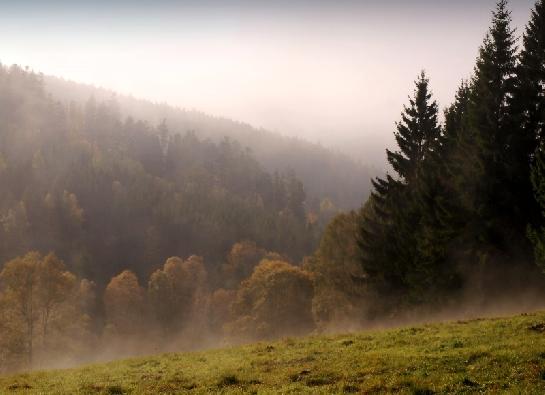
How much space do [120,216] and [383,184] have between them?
425ft

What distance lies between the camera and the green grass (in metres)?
16.6

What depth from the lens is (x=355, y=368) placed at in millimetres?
19969

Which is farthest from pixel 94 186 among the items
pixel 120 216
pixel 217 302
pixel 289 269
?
pixel 289 269

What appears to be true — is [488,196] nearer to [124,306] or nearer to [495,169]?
[495,169]

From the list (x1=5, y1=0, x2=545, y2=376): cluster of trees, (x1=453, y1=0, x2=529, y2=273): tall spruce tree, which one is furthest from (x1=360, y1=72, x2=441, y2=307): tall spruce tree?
(x1=453, y1=0, x2=529, y2=273): tall spruce tree

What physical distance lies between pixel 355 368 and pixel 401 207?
33.0 meters

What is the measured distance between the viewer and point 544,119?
40938mm

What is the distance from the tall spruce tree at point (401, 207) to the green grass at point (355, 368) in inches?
761

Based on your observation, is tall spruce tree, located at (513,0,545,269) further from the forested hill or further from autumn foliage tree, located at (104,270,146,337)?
the forested hill

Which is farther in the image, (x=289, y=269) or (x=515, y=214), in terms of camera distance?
(x=289, y=269)

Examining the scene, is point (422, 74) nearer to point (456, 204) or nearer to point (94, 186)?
point (456, 204)

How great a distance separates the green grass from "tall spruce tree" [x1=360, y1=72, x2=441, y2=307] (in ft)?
63.4

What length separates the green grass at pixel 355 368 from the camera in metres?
16.6

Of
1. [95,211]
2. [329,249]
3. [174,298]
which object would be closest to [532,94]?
[329,249]
